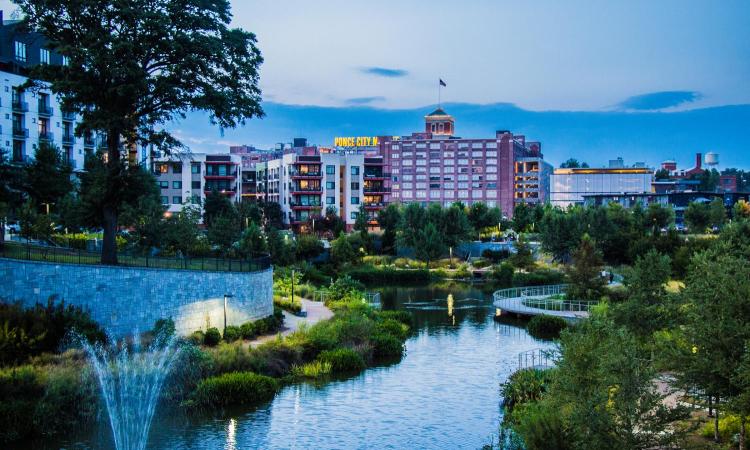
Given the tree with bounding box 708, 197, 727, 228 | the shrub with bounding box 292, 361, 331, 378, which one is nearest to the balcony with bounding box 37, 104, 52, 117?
the shrub with bounding box 292, 361, 331, 378

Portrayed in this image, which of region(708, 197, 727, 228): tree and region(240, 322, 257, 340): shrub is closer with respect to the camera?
region(240, 322, 257, 340): shrub

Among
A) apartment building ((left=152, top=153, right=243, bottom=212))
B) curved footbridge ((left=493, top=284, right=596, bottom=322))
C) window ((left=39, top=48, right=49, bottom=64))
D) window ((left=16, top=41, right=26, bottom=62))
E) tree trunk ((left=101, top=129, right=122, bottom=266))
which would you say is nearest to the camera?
tree trunk ((left=101, top=129, right=122, bottom=266))

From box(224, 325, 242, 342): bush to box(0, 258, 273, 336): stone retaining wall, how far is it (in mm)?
779

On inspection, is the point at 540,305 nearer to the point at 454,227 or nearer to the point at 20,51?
the point at 454,227

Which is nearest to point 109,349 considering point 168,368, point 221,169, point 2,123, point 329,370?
point 168,368

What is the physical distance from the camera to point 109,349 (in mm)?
34875

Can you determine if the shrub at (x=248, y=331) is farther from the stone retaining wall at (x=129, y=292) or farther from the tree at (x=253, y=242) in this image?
the tree at (x=253, y=242)

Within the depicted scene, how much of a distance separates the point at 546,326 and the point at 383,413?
2225 cm

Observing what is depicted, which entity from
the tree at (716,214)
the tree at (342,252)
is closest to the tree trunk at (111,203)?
the tree at (342,252)

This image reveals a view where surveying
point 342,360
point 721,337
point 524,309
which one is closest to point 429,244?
point 524,309

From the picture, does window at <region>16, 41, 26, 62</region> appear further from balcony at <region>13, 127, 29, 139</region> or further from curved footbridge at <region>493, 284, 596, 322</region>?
curved footbridge at <region>493, 284, 596, 322</region>

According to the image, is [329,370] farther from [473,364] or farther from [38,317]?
[38,317]

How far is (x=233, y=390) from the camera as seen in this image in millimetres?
33375

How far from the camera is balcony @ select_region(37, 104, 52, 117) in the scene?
72.6 metres
